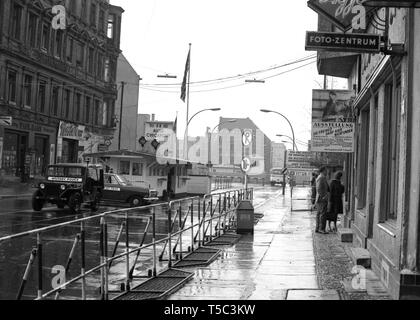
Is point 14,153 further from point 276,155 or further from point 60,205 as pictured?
point 276,155

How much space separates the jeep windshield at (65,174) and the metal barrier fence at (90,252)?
32.7ft

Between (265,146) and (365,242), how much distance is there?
107 m

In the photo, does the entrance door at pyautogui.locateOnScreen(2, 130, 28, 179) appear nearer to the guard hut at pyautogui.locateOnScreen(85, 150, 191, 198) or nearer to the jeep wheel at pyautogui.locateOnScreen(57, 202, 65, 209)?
the guard hut at pyautogui.locateOnScreen(85, 150, 191, 198)

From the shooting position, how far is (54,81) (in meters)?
37.7

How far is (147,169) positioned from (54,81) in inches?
407

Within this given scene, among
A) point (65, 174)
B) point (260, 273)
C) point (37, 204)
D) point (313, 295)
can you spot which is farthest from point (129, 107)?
point (313, 295)

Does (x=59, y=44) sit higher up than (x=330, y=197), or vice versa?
(x=59, y=44)

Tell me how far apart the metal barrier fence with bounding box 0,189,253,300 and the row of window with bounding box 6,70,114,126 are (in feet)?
80.9

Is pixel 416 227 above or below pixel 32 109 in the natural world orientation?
below

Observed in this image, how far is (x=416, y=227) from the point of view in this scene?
6.68m

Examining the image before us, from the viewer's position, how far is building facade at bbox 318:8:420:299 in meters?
6.76
